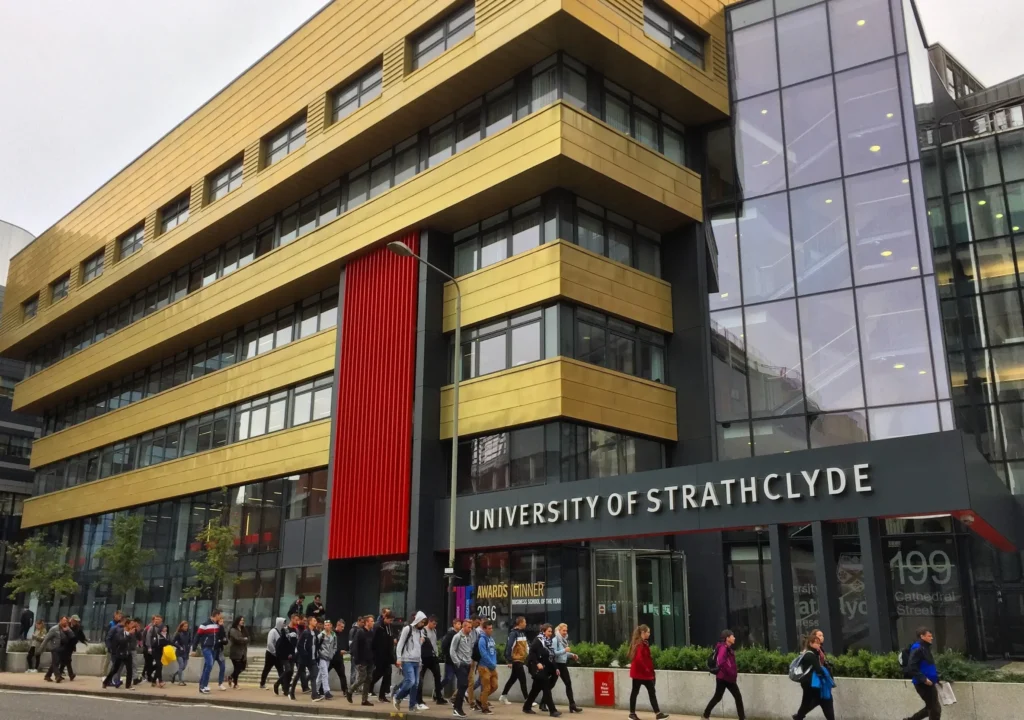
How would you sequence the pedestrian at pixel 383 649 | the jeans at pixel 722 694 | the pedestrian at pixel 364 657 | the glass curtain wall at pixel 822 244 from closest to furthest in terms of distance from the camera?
the jeans at pixel 722 694 → the pedestrian at pixel 383 649 → the pedestrian at pixel 364 657 → the glass curtain wall at pixel 822 244

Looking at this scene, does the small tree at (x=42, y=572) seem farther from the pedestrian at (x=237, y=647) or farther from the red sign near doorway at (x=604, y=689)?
the red sign near doorway at (x=604, y=689)

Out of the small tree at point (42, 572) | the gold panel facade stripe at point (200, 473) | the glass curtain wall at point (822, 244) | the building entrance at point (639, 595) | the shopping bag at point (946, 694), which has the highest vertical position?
the glass curtain wall at point (822, 244)

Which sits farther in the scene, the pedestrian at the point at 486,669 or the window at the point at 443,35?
the window at the point at 443,35

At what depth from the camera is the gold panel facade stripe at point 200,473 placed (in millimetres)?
33500

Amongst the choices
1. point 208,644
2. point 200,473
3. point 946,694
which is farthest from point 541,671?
point 200,473

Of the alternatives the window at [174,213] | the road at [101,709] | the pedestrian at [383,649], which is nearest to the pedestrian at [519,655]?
the pedestrian at [383,649]

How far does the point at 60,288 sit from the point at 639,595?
43387 mm

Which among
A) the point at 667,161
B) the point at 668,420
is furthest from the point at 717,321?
the point at 667,161

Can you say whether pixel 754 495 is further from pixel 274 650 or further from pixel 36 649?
pixel 36 649

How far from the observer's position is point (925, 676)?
1427 cm

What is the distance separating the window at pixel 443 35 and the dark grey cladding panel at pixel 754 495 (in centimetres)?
1479

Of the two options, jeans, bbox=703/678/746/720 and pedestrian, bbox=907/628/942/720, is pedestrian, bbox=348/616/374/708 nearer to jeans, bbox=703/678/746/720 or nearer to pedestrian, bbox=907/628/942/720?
jeans, bbox=703/678/746/720

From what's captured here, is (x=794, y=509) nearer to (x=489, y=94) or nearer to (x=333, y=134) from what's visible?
(x=489, y=94)

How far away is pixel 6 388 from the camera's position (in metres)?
70.9
